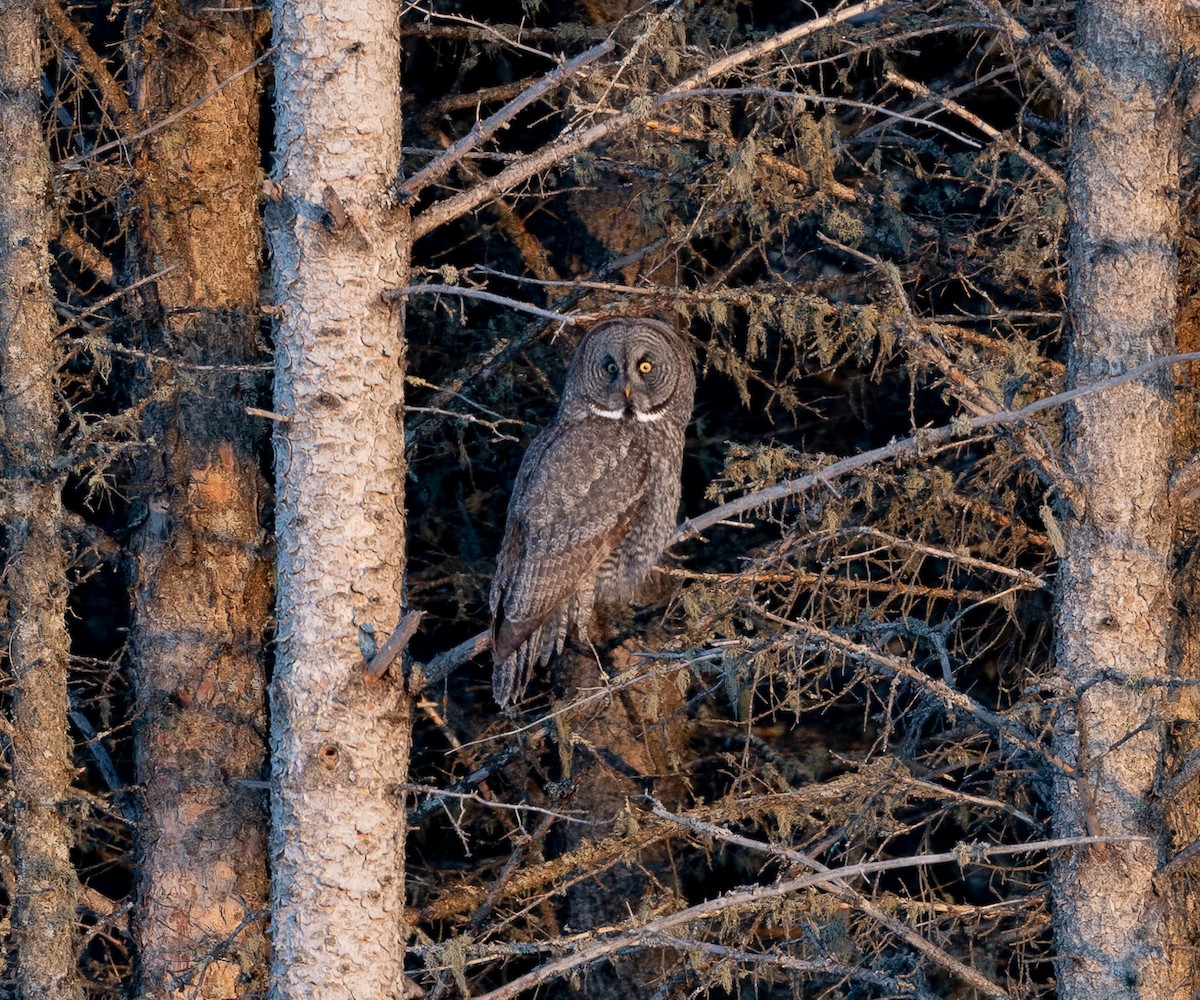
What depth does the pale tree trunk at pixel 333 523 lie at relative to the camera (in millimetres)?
4309

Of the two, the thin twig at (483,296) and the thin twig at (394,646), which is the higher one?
the thin twig at (483,296)

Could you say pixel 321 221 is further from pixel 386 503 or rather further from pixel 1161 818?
pixel 1161 818

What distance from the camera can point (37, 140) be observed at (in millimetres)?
5473

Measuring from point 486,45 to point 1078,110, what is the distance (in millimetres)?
2993

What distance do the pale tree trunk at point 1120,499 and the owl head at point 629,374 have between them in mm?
2209

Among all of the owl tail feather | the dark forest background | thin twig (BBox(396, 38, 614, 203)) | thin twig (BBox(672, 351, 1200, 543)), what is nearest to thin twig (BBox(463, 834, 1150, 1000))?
the dark forest background

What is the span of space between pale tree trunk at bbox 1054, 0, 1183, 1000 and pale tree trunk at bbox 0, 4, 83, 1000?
3468mm

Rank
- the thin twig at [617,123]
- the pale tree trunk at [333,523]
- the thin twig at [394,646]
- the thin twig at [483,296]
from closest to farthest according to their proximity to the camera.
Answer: the thin twig at [483,296], the thin twig at [394,646], the thin twig at [617,123], the pale tree trunk at [333,523]

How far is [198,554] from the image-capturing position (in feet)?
19.2

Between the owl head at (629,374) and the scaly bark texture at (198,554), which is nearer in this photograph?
the scaly bark texture at (198,554)

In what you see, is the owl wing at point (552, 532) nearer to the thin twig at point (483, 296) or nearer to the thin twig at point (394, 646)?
the thin twig at point (394, 646)

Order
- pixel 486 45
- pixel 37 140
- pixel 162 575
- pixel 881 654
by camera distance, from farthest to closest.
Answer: pixel 486 45, pixel 162 575, pixel 37 140, pixel 881 654

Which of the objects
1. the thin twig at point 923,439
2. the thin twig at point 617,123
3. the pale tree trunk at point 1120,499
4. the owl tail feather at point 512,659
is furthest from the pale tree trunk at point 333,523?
the pale tree trunk at point 1120,499

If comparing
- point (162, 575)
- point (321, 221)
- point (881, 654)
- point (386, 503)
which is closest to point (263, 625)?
point (162, 575)
